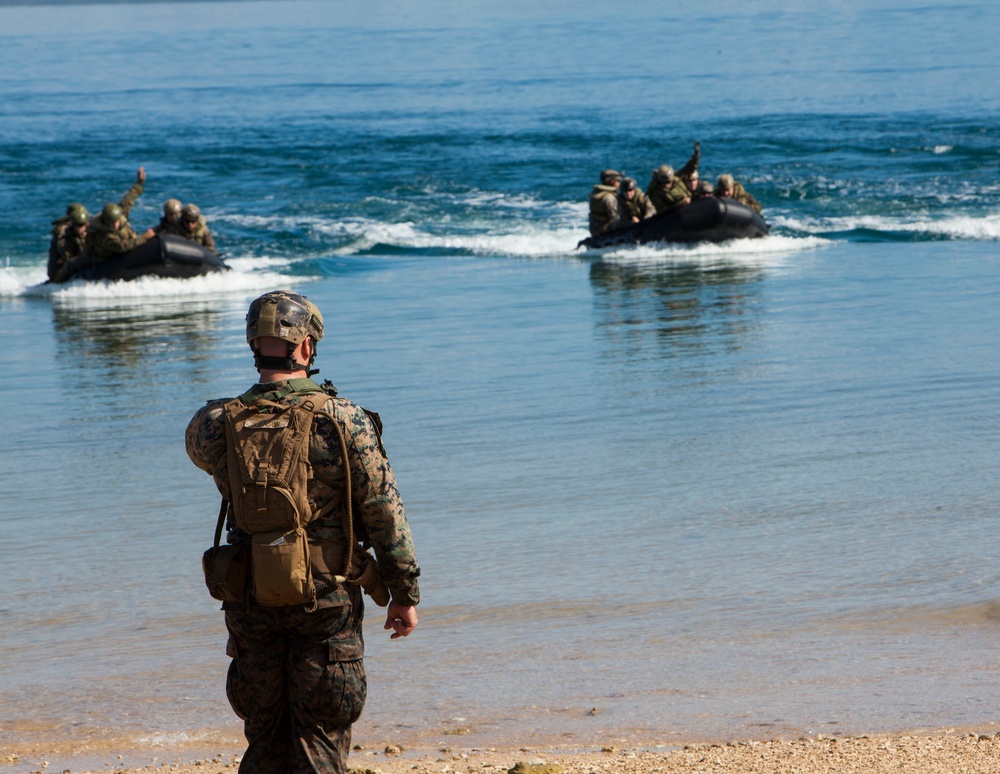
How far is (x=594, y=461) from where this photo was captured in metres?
8.58

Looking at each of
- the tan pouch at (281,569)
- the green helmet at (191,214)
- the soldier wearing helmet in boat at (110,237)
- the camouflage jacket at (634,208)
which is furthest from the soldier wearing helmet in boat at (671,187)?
the tan pouch at (281,569)

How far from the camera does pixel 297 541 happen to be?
377 centimetres

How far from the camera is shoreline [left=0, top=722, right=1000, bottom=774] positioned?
14.3 ft

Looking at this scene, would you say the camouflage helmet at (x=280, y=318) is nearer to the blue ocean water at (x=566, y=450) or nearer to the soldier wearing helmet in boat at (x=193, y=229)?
the blue ocean water at (x=566, y=450)

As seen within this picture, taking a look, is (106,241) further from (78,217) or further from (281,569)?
(281,569)

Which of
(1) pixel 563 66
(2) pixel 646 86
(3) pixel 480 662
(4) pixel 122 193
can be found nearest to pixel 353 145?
(4) pixel 122 193

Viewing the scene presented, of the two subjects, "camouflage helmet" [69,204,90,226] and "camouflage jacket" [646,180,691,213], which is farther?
"camouflage jacket" [646,180,691,213]

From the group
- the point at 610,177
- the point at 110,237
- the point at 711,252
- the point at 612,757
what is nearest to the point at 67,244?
the point at 110,237

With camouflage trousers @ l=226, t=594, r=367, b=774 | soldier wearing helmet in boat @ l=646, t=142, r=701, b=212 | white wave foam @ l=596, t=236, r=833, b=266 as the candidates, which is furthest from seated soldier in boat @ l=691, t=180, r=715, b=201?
camouflage trousers @ l=226, t=594, r=367, b=774

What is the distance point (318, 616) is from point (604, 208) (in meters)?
18.2

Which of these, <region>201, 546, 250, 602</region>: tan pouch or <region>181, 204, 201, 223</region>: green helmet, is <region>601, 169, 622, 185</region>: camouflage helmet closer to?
<region>181, 204, 201, 223</region>: green helmet

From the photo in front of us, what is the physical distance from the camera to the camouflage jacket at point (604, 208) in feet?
71.1

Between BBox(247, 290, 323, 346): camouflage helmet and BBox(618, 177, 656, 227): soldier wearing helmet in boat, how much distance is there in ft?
58.5

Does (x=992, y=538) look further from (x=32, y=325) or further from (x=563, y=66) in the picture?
(x=563, y=66)
